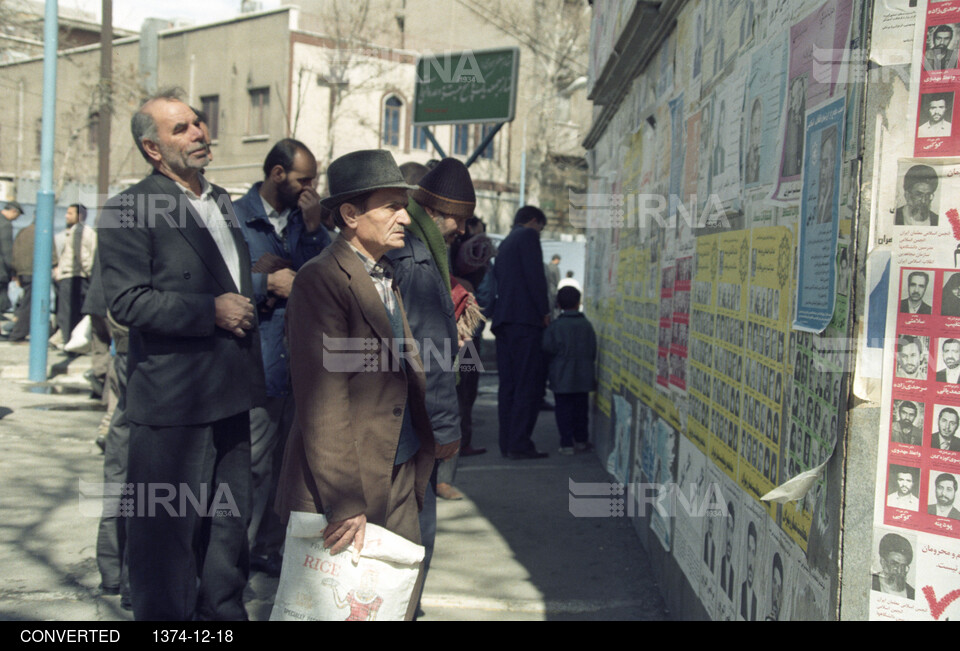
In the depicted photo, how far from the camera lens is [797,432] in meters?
2.62

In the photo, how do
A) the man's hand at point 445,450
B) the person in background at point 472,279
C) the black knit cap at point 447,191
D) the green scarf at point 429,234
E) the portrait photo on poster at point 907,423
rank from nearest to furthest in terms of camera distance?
the portrait photo on poster at point 907,423 → the man's hand at point 445,450 → the green scarf at point 429,234 → the black knit cap at point 447,191 → the person in background at point 472,279

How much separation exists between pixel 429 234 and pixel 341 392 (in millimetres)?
1119

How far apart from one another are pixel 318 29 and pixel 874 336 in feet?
121

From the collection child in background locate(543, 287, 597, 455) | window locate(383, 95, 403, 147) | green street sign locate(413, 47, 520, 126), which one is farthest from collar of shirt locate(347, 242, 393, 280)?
window locate(383, 95, 403, 147)

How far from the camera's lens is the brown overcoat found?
111 inches

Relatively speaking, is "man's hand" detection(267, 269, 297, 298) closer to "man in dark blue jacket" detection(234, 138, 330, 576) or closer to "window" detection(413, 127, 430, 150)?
"man in dark blue jacket" detection(234, 138, 330, 576)

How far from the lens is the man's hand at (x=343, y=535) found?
273 cm

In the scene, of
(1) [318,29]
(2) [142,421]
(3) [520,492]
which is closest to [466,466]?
(3) [520,492]

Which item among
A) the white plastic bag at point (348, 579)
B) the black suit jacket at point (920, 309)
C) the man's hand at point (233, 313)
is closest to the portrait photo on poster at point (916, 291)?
the black suit jacket at point (920, 309)

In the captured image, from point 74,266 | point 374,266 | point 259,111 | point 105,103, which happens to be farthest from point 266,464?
point 259,111

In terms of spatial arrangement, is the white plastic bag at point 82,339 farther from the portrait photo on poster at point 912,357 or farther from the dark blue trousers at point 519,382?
the portrait photo on poster at point 912,357

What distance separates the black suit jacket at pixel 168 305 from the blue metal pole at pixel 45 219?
811cm

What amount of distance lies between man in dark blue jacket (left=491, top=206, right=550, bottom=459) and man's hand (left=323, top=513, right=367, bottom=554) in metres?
4.93

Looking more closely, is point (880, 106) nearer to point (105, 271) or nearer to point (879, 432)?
point (879, 432)
